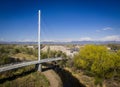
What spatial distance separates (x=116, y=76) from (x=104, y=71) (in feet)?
13.9

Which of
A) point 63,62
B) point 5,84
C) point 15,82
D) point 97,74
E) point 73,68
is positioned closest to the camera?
point 5,84

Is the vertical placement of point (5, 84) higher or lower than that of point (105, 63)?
lower

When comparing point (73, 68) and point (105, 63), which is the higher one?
point (105, 63)

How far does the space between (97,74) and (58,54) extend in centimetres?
2764

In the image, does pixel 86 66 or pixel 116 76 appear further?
pixel 86 66

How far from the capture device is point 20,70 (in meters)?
35.9

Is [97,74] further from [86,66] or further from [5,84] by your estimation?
[5,84]

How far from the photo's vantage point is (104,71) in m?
33.1

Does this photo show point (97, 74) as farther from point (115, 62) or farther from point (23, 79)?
point (23, 79)

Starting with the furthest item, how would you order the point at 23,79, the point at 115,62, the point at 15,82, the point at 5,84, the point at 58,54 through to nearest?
the point at 58,54, the point at 115,62, the point at 23,79, the point at 15,82, the point at 5,84

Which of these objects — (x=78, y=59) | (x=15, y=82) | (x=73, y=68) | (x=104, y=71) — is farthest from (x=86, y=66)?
(x=15, y=82)

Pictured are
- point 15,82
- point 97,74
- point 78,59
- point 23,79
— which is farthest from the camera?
point 78,59

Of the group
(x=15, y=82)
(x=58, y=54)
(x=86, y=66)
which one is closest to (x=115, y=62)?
(x=86, y=66)

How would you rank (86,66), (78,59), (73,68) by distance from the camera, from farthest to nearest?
(73,68), (78,59), (86,66)
